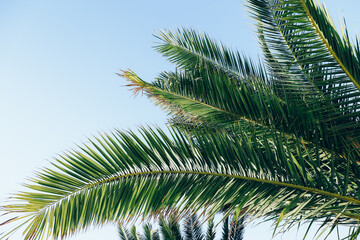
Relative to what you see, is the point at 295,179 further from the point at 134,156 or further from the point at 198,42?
the point at 198,42

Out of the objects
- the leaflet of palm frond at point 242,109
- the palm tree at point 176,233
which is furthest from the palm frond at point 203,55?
the palm tree at point 176,233

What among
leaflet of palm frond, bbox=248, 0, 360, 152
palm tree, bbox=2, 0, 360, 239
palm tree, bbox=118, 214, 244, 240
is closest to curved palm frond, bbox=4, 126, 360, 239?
palm tree, bbox=2, 0, 360, 239

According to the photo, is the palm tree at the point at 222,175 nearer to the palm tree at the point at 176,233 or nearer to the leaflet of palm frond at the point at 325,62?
the leaflet of palm frond at the point at 325,62

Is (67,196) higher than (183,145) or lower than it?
lower

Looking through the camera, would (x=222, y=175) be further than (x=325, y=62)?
No

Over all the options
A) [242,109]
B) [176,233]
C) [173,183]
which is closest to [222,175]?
[173,183]

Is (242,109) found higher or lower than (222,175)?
higher

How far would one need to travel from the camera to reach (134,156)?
2.73 metres

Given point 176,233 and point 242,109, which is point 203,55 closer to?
point 242,109

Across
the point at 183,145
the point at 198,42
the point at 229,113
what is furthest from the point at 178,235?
the point at 183,145

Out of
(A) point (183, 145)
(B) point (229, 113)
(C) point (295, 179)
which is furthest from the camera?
(B) point (229, 113)

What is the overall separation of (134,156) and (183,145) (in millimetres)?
380

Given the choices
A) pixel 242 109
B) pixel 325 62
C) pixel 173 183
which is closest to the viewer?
pixel 173 183

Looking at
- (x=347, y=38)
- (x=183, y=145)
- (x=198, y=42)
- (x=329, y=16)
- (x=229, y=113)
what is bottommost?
(x=183, y=145)
